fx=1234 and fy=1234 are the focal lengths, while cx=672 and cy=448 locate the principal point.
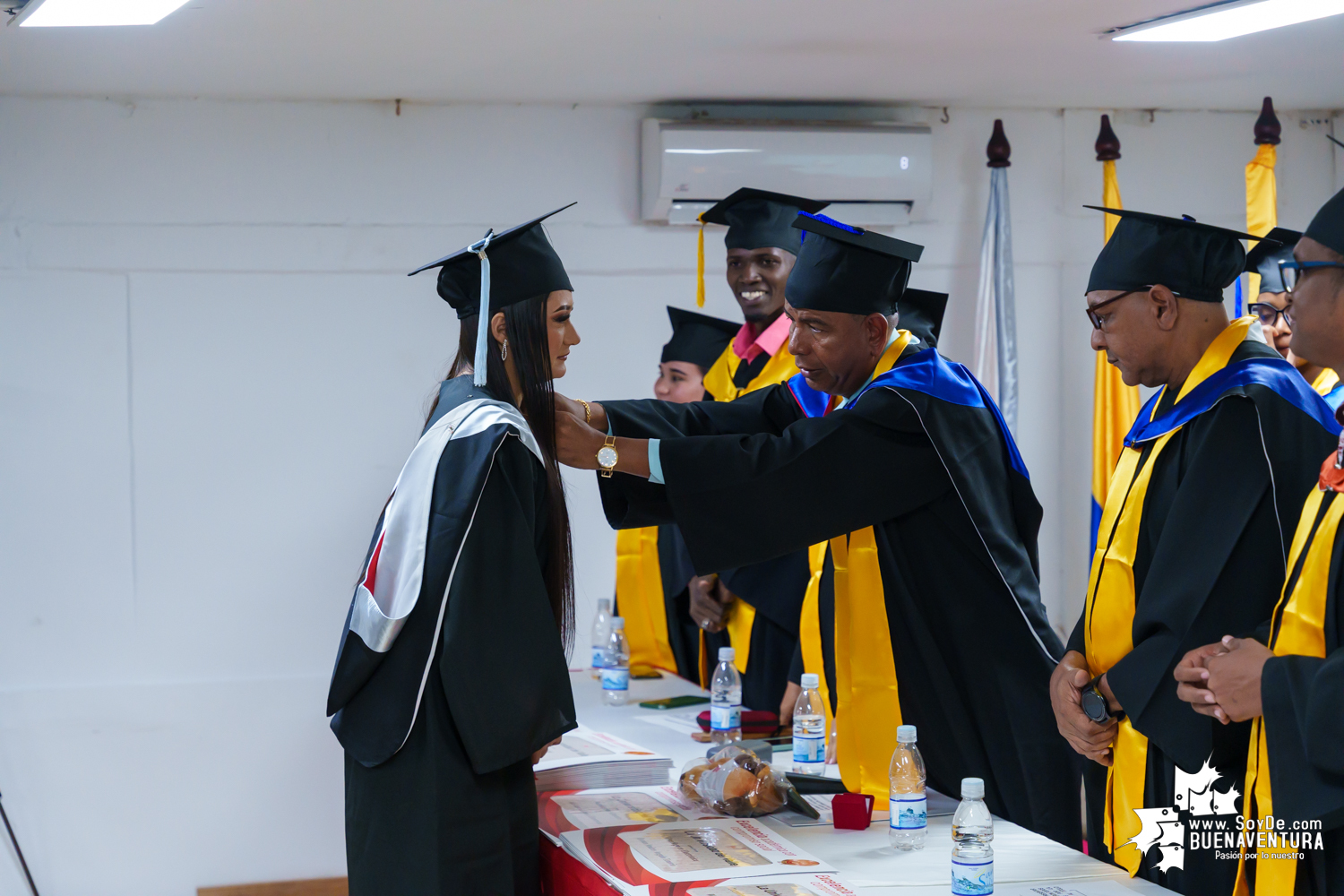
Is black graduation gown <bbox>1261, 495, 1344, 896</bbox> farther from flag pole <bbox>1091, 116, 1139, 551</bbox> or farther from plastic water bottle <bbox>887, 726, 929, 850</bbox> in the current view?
flag pole <bbox>1091, 116, 1139, 551</bbox>

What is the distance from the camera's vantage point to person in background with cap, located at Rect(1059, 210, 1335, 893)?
6.23 ft

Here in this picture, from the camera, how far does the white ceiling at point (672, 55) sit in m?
3.52

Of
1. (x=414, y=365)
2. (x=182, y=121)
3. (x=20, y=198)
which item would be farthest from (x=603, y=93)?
(x=20, y=198)

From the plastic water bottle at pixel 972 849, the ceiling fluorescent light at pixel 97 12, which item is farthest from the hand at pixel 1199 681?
the ceiling fluorescent light at pixel 97 12

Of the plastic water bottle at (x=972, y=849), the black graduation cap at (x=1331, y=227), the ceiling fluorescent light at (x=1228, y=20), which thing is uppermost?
the ceiling fluorescent light at (x=1228, y=20)

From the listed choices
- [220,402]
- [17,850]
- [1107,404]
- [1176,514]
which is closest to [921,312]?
[1176,514]

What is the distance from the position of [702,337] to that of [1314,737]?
2649 mm

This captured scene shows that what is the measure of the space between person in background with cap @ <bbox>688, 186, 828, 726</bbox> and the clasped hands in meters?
1.31

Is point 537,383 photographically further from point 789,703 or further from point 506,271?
point 789,703

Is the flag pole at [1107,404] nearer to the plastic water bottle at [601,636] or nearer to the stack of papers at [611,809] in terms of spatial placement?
the plastic water bottle at [601,636]

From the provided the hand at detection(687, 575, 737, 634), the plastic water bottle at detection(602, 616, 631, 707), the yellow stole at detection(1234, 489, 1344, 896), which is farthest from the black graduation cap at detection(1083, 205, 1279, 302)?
the plastic water bottle at detection(602, 616, 631, 707)

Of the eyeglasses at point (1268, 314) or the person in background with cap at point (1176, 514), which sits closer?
the person in background with cap at point (1176, 514)

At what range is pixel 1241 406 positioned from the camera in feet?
6.37

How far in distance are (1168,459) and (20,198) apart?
4.02 meters
